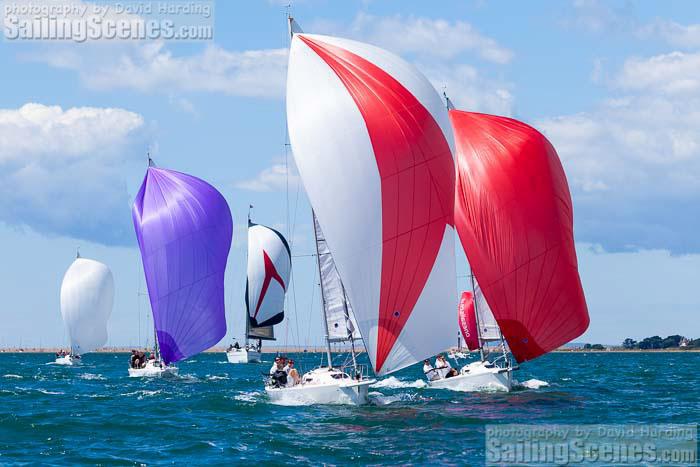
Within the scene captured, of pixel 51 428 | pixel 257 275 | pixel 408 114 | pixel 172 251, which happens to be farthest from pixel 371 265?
pixel 257 275

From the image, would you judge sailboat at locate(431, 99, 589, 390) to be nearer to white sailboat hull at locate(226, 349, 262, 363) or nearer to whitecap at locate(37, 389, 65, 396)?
whitecap at locate(37, 389, 65, 396)

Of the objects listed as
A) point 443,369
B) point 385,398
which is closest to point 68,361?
point 443,369

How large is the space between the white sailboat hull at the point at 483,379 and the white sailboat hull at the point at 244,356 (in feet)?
186

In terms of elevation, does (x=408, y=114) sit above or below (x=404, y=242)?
above

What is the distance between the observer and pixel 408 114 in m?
A: 31.8

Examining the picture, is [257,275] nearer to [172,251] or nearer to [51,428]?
[172,251]

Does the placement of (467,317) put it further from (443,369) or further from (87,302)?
(87,302)

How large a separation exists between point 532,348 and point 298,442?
52.8 feet

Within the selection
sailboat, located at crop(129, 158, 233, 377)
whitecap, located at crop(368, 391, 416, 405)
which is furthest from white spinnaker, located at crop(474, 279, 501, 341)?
sailboat, located at crop(129, 158, 233, 377)

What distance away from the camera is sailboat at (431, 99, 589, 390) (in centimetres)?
4006

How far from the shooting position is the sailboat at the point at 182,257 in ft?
177

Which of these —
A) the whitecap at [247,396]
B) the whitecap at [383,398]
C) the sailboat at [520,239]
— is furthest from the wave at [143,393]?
the sailboat at [520,239]

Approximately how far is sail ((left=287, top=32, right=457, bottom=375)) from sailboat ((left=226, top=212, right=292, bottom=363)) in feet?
170

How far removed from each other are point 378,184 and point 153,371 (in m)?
30.4
